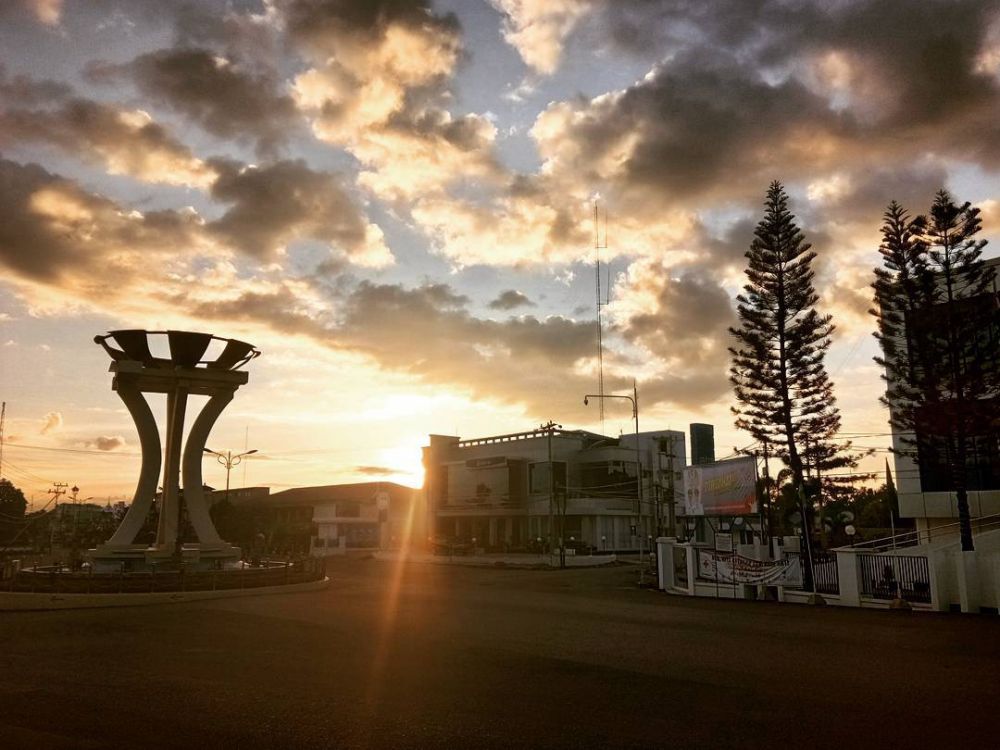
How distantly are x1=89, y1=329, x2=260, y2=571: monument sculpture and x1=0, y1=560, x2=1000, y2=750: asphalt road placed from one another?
1041cm

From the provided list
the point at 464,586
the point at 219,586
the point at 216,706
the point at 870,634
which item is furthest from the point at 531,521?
the point at 216,706

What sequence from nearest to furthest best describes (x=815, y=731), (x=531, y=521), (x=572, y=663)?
(x=815, y=731) < (x=572, y=663) < (x=531, y=521)

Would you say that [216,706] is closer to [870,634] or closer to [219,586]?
[870,634]

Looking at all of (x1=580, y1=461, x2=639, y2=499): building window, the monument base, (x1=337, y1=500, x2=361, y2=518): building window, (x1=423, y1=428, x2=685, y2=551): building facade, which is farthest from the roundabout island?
(x1=337, y1=500, x2=361, y2=518): building window

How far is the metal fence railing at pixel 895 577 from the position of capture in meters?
22.1

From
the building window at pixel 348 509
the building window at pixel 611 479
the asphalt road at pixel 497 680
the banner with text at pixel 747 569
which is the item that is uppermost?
the building window at pixel 611 479

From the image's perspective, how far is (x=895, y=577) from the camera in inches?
899

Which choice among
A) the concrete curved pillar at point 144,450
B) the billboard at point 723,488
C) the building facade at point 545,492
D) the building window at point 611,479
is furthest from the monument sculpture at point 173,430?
the building window at point 611,479

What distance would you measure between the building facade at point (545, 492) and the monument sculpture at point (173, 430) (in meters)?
40.1

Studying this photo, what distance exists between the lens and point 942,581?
21.5m

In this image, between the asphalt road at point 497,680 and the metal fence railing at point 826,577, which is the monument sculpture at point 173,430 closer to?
the asphalt road at point 497,680

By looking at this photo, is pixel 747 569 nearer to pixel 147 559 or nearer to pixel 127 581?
pixel 127 581

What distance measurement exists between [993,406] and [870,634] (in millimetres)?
14551

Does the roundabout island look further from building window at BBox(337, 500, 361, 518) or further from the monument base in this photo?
building window at BBox(337, 500, 361, 518)
